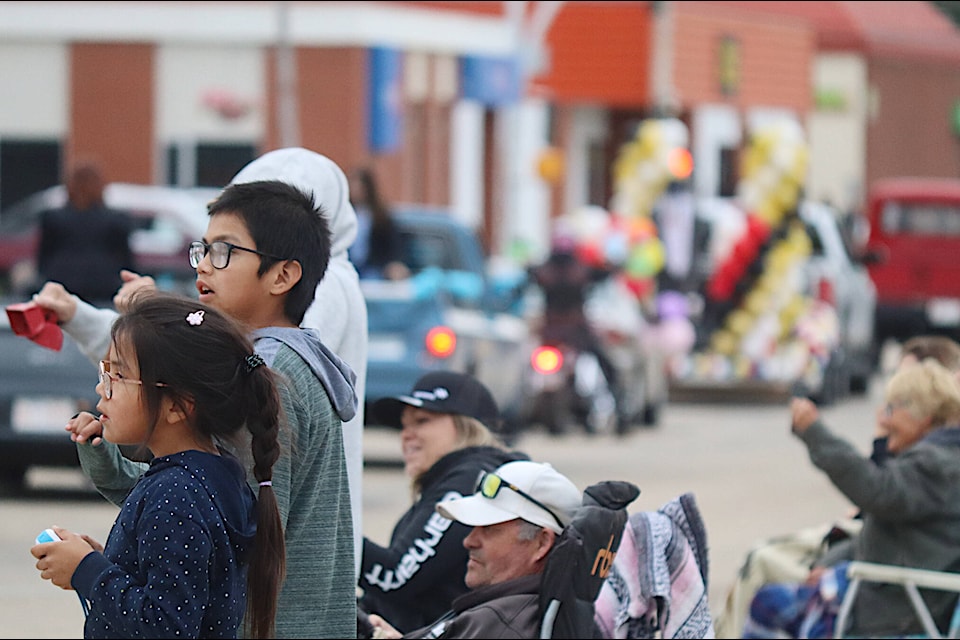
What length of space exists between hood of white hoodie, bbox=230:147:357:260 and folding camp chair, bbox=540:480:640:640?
943 mm

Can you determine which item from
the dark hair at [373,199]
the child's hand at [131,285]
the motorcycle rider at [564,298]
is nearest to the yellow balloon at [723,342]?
the motorcycle rider at [564,298]

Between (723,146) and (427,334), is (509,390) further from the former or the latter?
(723,146)

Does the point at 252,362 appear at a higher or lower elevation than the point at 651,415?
higher

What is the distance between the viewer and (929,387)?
666cm

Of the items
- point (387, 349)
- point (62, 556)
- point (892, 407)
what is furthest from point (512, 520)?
point (387, 349)

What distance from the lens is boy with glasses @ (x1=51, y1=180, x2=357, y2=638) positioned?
392 cm

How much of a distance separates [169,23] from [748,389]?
10129mm

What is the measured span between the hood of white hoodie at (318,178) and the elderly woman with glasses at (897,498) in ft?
6.08

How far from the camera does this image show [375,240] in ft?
45.4

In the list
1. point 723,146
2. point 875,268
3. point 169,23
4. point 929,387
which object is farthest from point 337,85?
point 929,387

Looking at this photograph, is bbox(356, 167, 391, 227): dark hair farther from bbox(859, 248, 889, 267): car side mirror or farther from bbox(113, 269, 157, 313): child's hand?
bbox(859, 248, 889, 267): car side mirror

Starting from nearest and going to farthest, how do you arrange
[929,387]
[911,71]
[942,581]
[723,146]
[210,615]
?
[210,615] → [942,581] → [929,387] → [723,146] → [911,71]

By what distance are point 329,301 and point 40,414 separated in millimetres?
6994

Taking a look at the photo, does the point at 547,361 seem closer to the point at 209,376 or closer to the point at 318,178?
the point at 318,178
